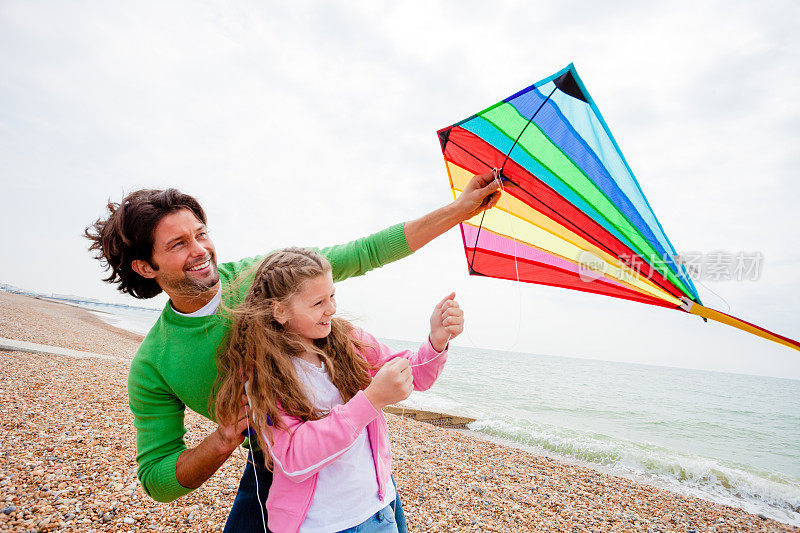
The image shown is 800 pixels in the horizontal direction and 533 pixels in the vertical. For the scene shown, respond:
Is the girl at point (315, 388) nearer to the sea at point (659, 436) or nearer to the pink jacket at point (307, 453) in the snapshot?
the pink jacket at point (307, 453)

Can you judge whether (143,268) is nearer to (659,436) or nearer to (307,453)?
(307,453)

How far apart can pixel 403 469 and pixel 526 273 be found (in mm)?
3795

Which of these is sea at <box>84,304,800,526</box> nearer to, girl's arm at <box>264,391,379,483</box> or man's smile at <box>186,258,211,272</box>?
girl's arm at <box>264,391,379,483</box>

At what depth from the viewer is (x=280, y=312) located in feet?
5.06

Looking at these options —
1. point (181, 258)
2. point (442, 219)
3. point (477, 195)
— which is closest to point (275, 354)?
point (181, 258)

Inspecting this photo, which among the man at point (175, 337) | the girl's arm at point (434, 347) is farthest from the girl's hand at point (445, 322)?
the man at point (175, 337)

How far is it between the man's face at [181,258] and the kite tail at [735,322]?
2464mm

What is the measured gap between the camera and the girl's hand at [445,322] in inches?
61.7

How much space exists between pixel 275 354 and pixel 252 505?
705 mm

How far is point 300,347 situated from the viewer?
5.00 feet

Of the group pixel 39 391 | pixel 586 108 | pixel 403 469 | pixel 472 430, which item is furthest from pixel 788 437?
pixel 39 391

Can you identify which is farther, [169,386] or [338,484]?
[169,386]

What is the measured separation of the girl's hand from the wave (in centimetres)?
741

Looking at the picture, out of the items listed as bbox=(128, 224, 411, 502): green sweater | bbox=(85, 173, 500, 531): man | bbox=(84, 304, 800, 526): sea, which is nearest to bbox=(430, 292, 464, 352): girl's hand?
bbox=(85, 173, 500, 531): man
